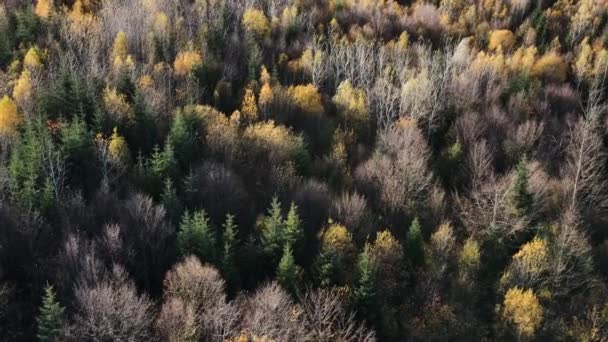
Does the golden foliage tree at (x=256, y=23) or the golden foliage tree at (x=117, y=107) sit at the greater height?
the golden foliage tree at (x=256, y=23)

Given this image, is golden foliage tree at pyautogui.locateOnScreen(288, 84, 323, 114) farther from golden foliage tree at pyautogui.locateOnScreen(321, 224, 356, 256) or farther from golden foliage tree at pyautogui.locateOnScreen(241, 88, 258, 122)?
golden foliage tree at pyautogui.locateOnScreen(321, 224, 356, 256)

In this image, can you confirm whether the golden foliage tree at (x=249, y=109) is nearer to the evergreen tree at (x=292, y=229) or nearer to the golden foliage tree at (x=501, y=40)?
the evergreen tree at (x=292, y=229)

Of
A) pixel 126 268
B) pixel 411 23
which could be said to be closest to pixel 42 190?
pixel 126 268

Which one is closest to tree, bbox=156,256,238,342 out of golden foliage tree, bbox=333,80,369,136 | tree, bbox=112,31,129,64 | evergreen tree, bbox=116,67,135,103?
evergreen tree, bbox=116,67,135,103

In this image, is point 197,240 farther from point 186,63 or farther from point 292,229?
point 186,63

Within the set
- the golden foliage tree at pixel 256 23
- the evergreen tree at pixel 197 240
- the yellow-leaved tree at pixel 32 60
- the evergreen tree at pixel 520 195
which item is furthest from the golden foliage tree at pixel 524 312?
the golden foliage tree at pixel 256 23

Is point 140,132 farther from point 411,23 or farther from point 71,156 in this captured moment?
point 411,23
